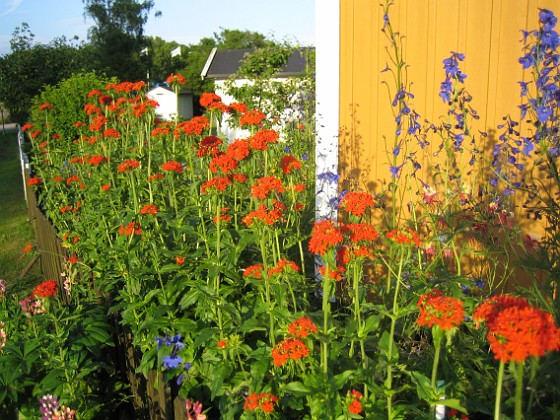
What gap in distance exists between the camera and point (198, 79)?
37062 millimetres

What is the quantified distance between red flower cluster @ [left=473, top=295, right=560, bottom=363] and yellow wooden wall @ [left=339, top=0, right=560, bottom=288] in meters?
2.25

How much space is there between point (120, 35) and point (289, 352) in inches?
→ 1350

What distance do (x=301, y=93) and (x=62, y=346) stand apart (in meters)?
6.78

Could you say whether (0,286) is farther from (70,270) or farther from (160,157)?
(160,157)

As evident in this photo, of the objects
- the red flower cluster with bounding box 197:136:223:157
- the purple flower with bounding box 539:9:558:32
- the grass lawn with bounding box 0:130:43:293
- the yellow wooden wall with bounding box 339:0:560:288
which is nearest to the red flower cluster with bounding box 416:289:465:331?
the purple flower with bounding box 539:9:558:32

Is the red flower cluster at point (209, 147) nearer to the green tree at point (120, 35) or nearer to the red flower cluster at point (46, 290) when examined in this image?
the red flower cluster at point (46, 290)

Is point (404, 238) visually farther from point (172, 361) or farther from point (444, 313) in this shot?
point (172, 361)

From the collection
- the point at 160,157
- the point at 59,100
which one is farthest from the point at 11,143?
the point at 160,157

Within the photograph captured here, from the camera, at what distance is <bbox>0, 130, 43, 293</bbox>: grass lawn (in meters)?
5.61

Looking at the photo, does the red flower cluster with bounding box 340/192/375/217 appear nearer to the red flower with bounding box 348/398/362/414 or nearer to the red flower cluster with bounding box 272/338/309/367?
the red flower cluster with bounding box 272/338/309/367

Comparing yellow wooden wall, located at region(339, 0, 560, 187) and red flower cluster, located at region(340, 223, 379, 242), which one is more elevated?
yellow wooden wall, located at region(339, 0, 560, 187)

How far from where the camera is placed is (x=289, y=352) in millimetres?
1749

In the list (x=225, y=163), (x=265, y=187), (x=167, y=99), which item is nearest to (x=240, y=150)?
(x=225, y=163)

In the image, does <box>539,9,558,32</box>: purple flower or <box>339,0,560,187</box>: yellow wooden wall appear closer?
<box>539,9,558,32</box>: purple flower
